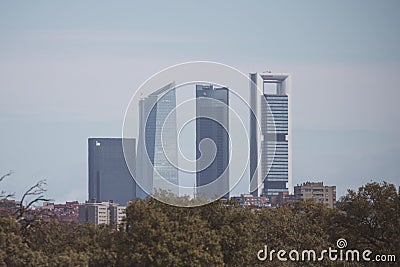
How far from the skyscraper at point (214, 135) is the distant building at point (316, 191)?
33443mm

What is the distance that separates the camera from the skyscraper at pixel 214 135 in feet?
38.7

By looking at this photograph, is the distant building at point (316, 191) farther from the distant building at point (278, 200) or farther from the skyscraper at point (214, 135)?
the skyscraper at point (214, 135)

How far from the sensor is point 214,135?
41.0ft

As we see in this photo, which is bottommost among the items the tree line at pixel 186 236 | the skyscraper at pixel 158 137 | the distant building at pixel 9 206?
the tree line at pixel 186 236

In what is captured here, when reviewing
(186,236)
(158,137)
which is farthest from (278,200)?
(158,137)

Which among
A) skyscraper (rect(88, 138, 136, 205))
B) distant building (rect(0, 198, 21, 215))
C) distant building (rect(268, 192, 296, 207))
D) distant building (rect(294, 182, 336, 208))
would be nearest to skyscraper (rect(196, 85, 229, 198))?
distant building (rect(0, 198, 21, 215))

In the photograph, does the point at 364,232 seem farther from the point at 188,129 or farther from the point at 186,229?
the point at 188,129

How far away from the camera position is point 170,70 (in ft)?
37.8

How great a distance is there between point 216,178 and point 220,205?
3.83 meters

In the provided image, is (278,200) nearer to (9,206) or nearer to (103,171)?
(103,171)

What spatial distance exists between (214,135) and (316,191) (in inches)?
1813

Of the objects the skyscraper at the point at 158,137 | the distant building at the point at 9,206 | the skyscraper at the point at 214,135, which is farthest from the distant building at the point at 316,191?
the skyscraper at the point at 158,137

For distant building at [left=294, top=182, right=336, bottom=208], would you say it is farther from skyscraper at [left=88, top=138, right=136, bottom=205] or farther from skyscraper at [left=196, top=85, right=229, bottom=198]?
skyscraper at [left=196, top=85, right=229, bottom=198]

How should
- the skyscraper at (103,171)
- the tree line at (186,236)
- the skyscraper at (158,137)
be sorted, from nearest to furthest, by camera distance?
the skyscraper at (158,137) → the tree line at (186,236) → the skyscraper at (103,171)
